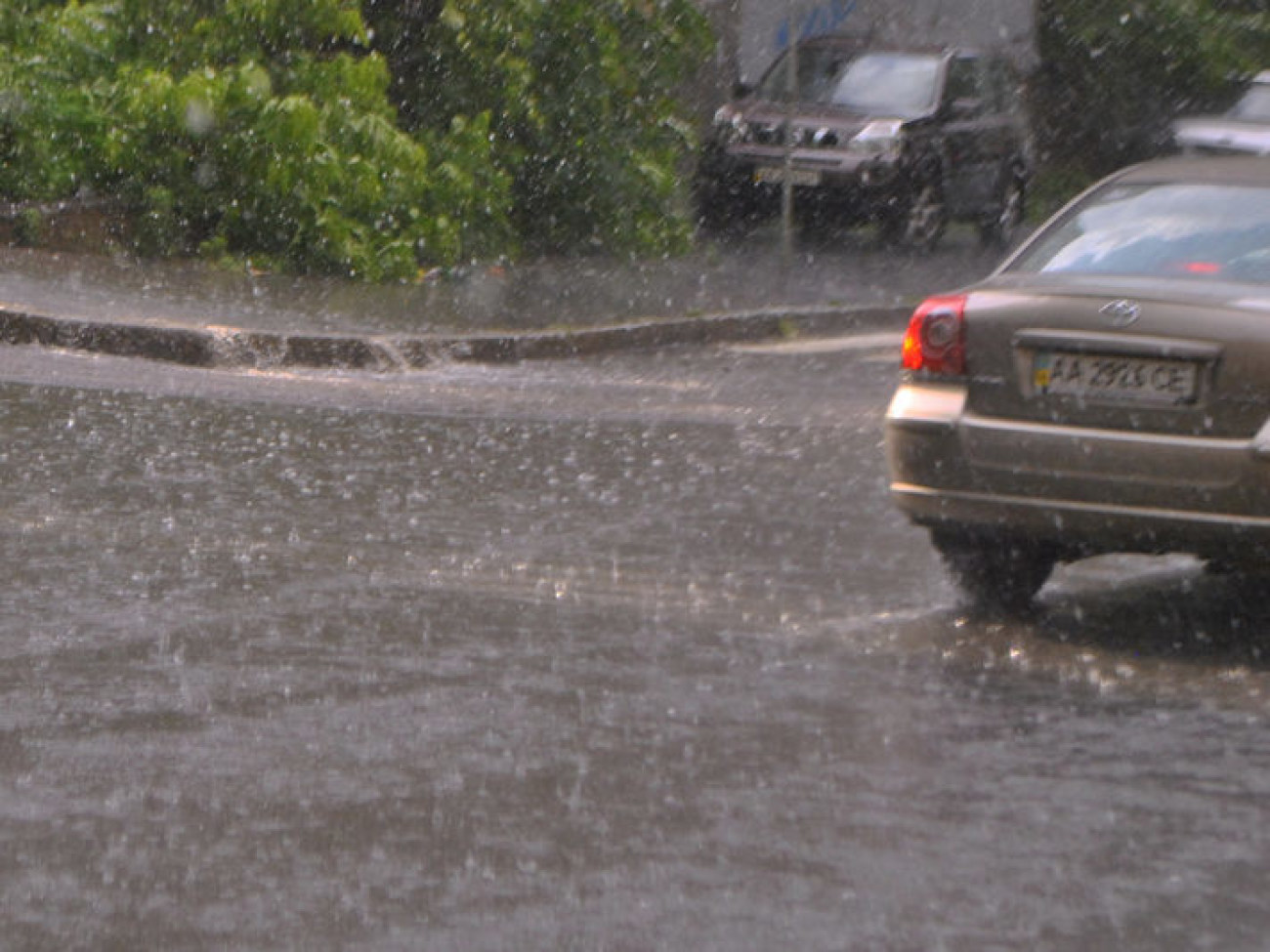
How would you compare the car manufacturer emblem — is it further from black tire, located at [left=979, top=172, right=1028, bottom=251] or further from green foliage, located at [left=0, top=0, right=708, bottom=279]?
black tire, located at [left=979, top=172, right=1028, bottom=251]

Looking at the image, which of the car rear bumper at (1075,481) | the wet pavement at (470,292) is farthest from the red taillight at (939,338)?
the wet pavement at (470,292)

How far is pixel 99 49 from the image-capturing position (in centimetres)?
1862

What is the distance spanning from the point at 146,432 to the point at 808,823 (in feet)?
20.0

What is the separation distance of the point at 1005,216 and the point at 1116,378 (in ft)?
59.0

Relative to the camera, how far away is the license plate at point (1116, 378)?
7.27 m

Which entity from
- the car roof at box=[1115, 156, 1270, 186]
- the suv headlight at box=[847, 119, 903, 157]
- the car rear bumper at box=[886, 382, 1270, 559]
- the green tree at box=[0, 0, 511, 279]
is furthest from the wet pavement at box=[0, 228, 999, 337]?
the car rear bumper at box=[886, 382, 1270, 559]

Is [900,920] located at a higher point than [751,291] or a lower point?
higher

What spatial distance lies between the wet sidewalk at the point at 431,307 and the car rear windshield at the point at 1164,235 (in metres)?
6.38

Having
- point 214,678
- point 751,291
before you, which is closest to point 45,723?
point 214,678

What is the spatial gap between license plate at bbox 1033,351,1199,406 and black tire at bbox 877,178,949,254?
15169mm

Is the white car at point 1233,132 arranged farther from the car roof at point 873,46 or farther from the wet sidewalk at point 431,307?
the wet sidewalk at point 431,307

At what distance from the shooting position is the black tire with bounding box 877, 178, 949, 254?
22.7m

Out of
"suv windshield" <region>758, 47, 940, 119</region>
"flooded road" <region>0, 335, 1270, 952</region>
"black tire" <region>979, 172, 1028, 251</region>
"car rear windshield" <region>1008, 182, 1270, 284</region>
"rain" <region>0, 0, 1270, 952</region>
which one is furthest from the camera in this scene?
"black tire" <region>979, 172, 1028, 251</region>

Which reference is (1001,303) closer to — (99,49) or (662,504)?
(662,504)
